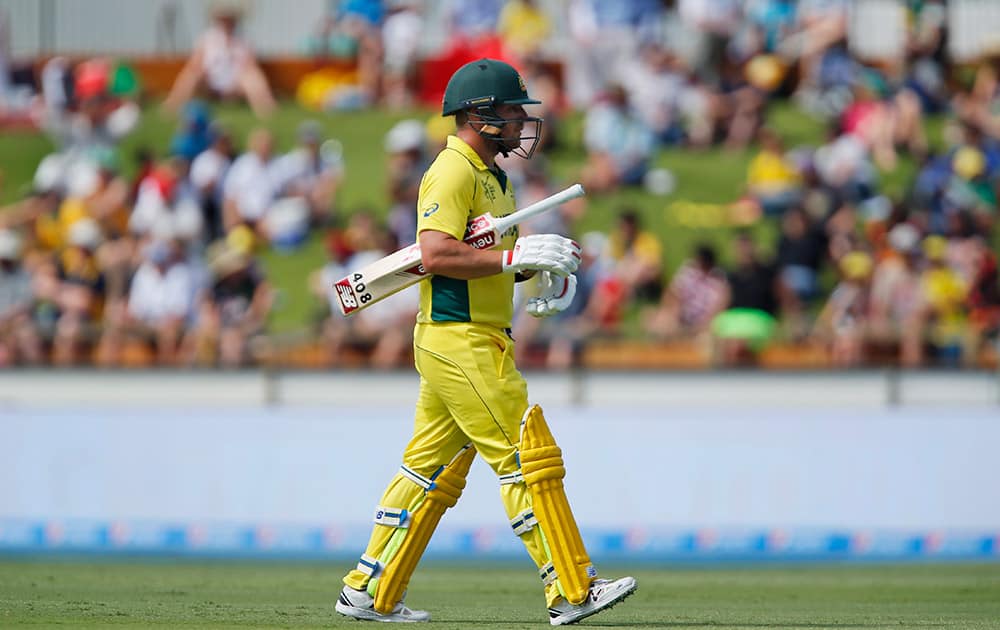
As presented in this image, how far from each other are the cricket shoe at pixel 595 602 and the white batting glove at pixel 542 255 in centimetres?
141

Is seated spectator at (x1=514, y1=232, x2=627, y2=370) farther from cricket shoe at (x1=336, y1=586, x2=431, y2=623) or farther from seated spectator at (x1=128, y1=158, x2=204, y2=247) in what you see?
cricket shoe at (x1=336, y1=586, x2=431, y2=623)

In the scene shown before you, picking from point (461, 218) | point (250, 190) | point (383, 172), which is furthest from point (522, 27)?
A: point (461, 218)

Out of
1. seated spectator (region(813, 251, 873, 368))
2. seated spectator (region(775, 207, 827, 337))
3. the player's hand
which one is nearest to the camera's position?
the player's hand


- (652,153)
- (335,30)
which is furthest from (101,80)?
(652,153)

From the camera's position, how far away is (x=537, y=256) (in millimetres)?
7055

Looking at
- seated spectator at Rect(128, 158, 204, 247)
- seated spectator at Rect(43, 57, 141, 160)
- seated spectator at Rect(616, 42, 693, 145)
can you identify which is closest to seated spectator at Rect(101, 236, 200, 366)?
seated spectator at Rect(128, 158, 204, 247)

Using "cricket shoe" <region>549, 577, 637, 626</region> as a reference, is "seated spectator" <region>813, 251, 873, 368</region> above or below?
above

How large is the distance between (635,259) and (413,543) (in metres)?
10.1

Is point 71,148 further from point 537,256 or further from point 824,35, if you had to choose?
point 537,256

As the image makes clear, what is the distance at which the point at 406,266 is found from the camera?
24.3 ft

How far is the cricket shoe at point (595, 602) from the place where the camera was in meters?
7.04

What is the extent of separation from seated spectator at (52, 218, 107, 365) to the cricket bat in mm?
9346

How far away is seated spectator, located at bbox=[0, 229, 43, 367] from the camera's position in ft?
54.2

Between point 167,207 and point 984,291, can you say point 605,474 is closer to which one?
point 984,291
